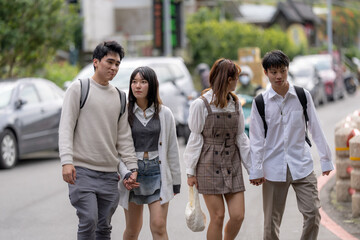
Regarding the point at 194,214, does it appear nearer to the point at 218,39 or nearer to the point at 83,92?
the point at 83,92

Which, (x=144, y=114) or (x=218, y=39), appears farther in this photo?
(x=218, y=39)

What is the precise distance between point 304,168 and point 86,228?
5.65 ft

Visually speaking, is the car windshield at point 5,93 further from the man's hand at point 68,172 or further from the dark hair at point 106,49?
the man's hand at point 68,172

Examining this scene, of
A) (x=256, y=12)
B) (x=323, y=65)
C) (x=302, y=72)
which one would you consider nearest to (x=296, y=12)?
(x=256, y=12)

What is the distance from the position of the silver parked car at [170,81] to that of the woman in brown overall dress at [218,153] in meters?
9.31

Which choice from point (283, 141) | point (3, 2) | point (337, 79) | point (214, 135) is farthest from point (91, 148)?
point (337, 79)

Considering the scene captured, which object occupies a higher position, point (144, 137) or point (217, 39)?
point (144, 137)

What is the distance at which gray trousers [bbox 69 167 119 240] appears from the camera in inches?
211

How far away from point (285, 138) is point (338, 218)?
266 cm

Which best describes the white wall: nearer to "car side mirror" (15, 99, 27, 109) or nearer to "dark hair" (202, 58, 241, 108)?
"car side mirror" (15, 99, 27, 109)

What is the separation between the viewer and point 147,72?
228 inches

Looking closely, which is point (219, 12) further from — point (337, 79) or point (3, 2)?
point (3, 2)

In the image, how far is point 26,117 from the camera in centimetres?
1398

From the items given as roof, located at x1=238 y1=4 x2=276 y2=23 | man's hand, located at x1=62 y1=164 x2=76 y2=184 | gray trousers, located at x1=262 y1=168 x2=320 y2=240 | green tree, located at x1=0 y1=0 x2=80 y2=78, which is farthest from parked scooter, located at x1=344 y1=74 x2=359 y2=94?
man's hand, located at x1=62 y1=164 x2=76 y2=184
